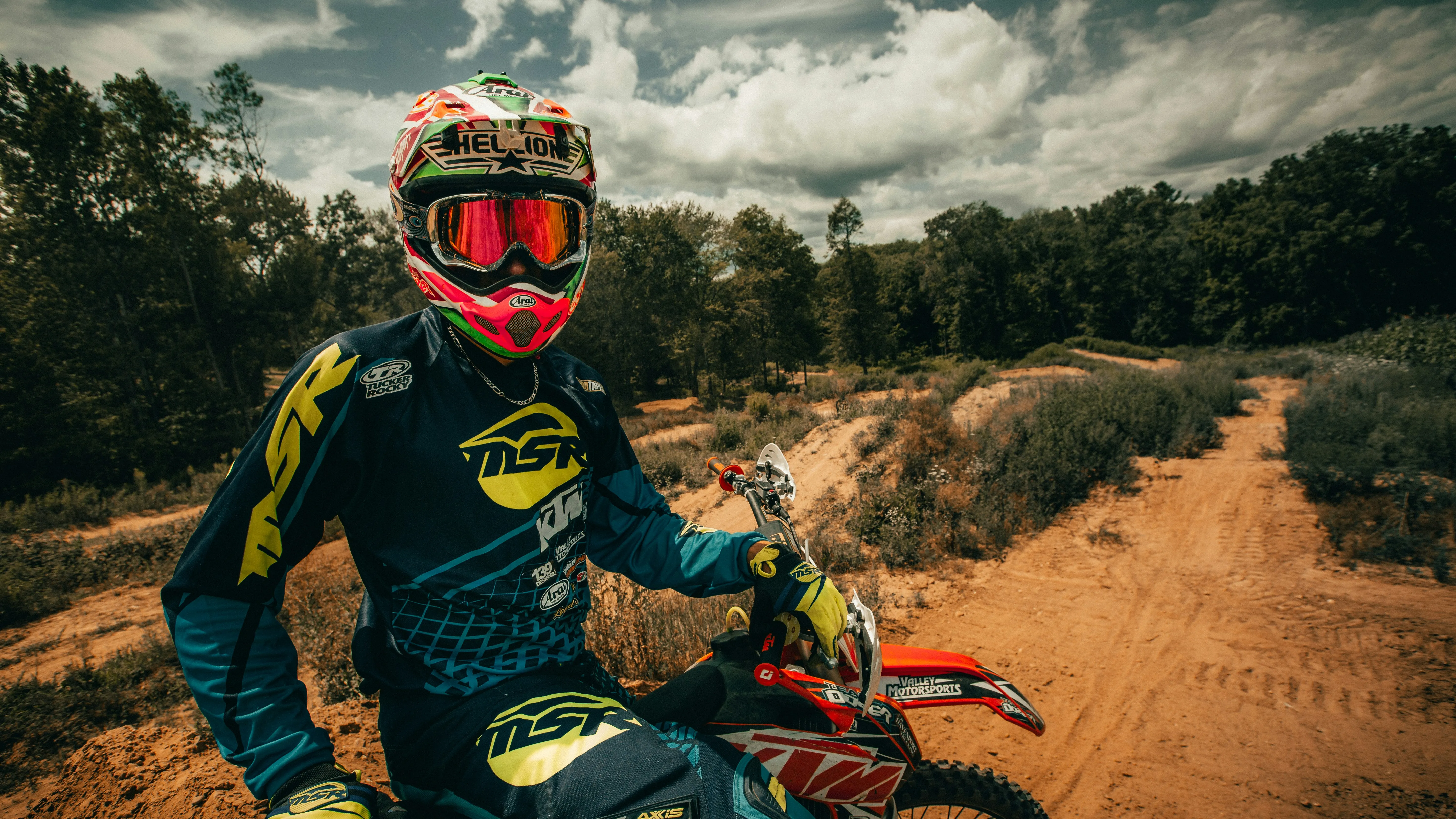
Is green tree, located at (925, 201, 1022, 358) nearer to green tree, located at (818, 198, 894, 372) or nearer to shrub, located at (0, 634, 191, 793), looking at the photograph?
green tree, located at (818, 198, 894, 372)

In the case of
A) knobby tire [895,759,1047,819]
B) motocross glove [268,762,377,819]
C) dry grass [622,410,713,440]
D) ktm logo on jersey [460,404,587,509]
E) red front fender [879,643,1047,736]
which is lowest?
dry grass [622,410,713,440]

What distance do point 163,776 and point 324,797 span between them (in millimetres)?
3609

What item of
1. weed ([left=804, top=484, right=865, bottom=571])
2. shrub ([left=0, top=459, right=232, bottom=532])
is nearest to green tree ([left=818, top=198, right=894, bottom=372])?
weed ([left=804, top=484, right=865, bottom=571])

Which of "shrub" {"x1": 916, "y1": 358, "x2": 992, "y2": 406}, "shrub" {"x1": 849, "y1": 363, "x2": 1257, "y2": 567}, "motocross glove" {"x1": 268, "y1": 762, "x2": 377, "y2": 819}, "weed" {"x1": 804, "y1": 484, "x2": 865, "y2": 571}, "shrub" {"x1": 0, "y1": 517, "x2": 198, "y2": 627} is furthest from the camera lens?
"shrub" {"x1": 916, "y1": 358, "x2": 992, "y2": 406}

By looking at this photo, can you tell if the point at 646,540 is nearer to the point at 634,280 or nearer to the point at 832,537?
the point at 832,537

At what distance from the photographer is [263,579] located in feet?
4.18

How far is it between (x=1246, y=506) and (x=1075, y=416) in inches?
102

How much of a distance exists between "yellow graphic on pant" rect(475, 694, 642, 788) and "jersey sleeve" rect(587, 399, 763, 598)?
0.55 metres

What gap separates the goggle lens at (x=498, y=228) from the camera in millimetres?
1679

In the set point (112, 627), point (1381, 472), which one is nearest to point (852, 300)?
point (1381, 472)

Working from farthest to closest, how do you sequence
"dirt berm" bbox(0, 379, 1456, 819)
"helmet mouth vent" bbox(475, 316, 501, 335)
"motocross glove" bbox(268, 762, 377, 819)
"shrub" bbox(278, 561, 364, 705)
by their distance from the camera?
"shrub" bbox(278, 561, 364, 705) < "dirt berm" bbox(0, 379, 1456, 819) < "helmet mouth vent" bbox(475, 316, 501, 335) < "motocross glove" bbox(268, 762, 377, 819)

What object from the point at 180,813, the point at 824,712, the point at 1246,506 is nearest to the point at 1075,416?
the point at 1246,506

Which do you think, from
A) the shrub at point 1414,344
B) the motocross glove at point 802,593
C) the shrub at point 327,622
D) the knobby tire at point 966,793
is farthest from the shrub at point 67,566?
the shrub at point 1414,344

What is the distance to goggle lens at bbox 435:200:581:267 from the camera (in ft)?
5.51
